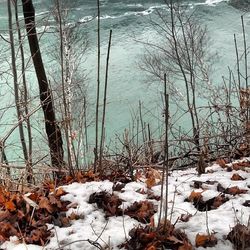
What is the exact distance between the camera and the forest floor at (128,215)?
2.69m

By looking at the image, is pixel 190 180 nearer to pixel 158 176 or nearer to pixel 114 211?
pixel 158 176

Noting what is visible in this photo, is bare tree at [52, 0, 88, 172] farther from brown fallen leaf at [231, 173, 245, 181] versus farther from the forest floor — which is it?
brown fallen leaf at [231, 173, 245, 181]

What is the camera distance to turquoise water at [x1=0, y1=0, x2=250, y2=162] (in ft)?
70.2

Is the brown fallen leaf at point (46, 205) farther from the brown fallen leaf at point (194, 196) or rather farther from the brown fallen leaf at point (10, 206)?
the brown fallen leaf at point (194, 196)

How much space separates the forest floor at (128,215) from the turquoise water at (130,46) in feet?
38.5

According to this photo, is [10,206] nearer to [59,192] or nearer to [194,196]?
[59,192]

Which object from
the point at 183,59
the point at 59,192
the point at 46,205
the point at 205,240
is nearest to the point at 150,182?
the point at 59,192

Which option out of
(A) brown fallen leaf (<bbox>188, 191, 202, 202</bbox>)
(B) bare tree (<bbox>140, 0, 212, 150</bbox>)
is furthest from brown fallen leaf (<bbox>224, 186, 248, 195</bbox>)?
(B) bare tree (<bbox>140, 0, 212, 150</bbox>)

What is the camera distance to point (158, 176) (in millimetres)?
3830

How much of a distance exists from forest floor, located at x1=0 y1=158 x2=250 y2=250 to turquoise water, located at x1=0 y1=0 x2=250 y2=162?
11.7 metres

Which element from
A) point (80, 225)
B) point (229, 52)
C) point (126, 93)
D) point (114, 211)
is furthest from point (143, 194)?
point (229, 52)

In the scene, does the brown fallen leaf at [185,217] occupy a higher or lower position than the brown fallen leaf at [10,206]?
lower

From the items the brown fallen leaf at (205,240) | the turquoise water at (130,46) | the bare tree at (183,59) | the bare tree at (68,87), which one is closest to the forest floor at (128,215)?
the brown fallen leaf at (205,240)

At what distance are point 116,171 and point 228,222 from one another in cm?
136
